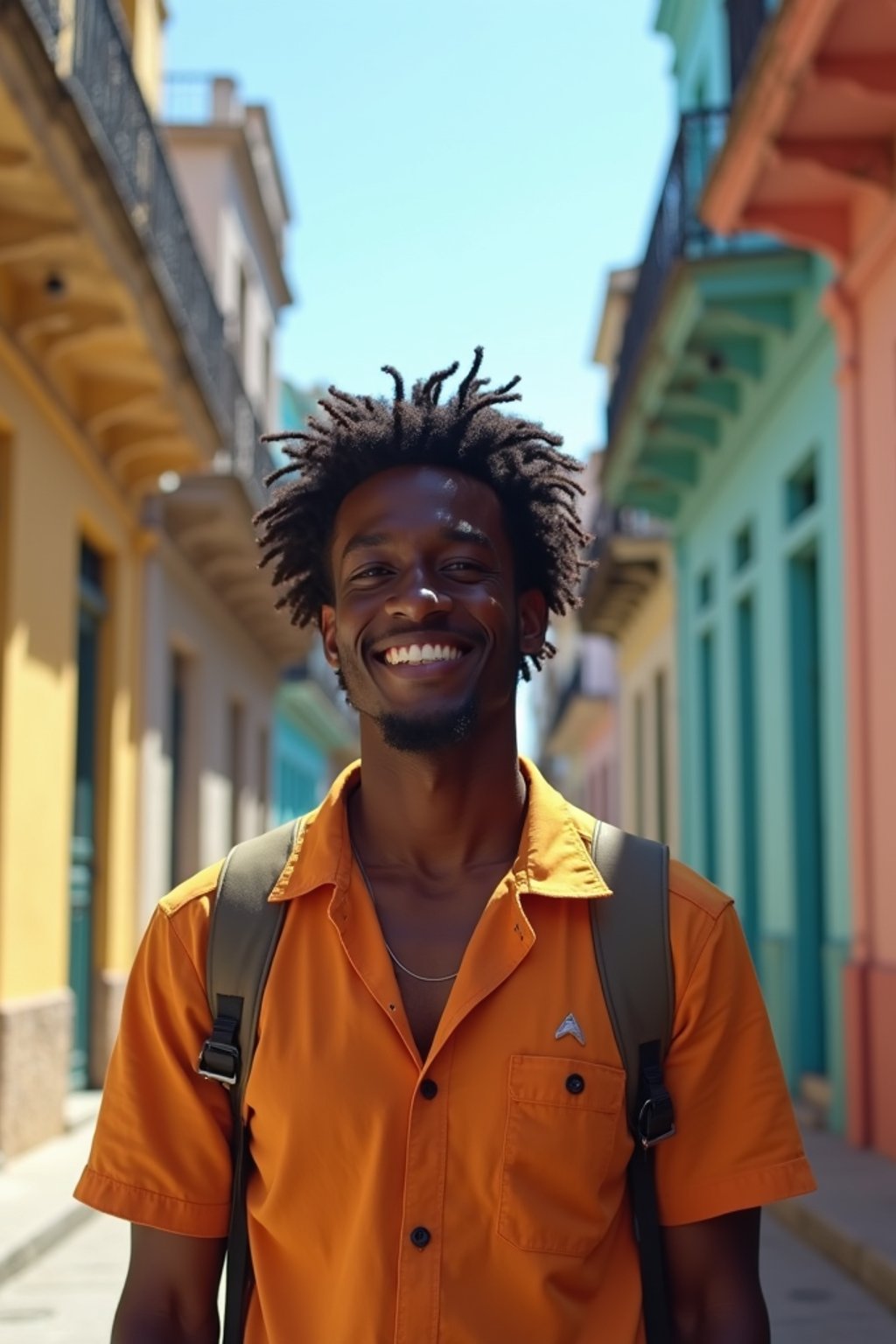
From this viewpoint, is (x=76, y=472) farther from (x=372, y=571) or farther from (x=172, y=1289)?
(x=172, y=1289)

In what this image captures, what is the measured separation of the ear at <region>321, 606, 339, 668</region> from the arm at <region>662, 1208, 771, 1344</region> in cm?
99

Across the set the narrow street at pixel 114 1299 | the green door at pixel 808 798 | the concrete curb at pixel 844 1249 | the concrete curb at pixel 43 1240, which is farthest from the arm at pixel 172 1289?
the green door at pixel 808 798

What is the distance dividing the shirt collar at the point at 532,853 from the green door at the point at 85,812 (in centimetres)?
1006

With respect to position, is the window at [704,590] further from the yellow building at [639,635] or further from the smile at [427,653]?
the smile at [427,653]

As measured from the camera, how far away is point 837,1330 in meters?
6.20

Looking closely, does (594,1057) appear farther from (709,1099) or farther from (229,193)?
(229,193)

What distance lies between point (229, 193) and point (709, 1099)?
1782 centimetres

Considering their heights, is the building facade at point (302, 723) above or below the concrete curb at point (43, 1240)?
above

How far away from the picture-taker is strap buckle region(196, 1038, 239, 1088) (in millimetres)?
2377

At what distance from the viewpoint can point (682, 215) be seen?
42.5 ft

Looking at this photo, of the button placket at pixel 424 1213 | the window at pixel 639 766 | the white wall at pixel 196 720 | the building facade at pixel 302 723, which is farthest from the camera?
the building facade at pixel 302 723

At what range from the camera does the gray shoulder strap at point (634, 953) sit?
2361 millimetres

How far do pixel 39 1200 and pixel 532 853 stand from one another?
258 inches

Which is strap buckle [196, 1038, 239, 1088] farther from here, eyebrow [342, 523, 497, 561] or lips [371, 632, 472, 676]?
eyebrow [342, 523, 497, 561]
